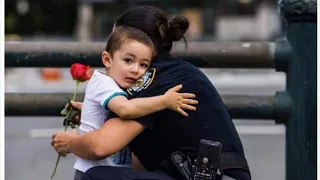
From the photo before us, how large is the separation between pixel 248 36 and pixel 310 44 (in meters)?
35.2

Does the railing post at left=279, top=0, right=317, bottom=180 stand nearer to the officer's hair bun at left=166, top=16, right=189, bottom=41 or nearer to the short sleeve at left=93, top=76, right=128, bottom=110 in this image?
the officer's hair bun at left=166, top=16, right=189, bottom=41

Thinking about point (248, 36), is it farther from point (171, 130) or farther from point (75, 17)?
point (171, 130)

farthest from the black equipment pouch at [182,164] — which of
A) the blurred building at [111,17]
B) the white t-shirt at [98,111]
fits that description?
the blurred building at [111,17]

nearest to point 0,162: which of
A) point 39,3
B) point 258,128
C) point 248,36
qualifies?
point 258,128

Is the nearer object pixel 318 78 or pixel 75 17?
pixel 318 78

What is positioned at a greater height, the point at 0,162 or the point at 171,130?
the point at 171,130

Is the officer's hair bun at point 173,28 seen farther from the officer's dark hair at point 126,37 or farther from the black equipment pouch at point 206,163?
the black equipment pouch at point 206,163

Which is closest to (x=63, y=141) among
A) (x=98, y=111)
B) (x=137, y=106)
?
(x=98, y=111)

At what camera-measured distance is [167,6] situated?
3944cm

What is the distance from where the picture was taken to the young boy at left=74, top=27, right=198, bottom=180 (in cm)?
248

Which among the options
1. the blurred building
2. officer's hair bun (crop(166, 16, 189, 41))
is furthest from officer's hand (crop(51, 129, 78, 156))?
the blurred building

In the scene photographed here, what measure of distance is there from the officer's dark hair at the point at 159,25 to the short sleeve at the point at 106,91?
0.21 metres

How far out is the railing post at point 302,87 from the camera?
337 cm

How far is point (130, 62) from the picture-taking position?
8.50 feet
